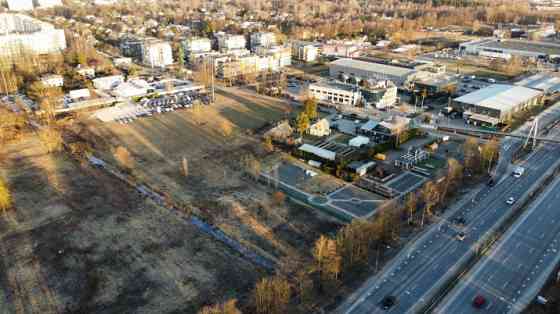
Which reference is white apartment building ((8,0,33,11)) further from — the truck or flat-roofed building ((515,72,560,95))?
the truck

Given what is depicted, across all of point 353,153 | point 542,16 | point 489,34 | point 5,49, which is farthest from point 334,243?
point 542,16

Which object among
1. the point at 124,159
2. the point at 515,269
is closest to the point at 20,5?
the point at 124,159

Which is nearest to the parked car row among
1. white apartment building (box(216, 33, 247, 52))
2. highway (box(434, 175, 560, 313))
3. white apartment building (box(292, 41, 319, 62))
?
white apartment building (box(292, 41, 319, 62))

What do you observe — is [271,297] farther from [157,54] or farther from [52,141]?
[157,54]

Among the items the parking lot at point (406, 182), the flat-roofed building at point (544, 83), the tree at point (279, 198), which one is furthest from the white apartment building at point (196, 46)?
the parking lot at point (406, 182)

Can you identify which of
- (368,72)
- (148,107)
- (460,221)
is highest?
(368,72)

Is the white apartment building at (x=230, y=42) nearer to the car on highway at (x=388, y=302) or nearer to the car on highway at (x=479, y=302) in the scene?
the car on highway at (x=388, y=302)
